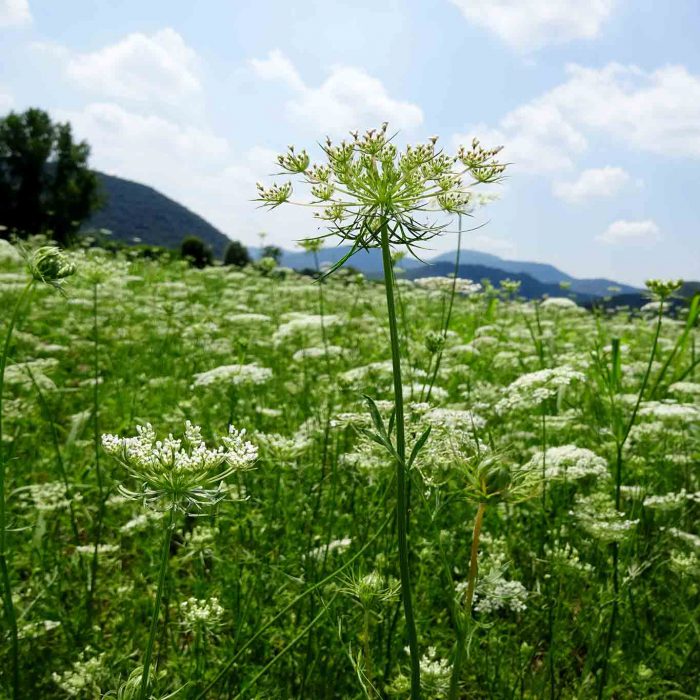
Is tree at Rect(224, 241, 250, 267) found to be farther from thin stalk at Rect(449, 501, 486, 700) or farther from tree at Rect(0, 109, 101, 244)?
thin stalk at Rect(449, 501, 486, 700)

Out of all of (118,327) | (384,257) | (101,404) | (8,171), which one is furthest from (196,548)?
(8,171)

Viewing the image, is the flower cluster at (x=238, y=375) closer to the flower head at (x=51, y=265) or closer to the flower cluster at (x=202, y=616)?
the flower cluster at (x=202, y=616)

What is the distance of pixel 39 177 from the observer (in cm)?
5841

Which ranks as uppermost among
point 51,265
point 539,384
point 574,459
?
point 51,265

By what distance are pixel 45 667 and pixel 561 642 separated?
2461 mm

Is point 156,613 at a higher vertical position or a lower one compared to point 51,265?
lower

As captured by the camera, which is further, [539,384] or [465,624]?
[539,384]

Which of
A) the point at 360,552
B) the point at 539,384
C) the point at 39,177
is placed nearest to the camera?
the point at 360,552

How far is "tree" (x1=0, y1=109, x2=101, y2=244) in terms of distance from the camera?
56000 millimetres

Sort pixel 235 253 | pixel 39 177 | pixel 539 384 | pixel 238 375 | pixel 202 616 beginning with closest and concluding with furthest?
pixel 202 616 → pixel 539 384 → pixel 238 375 → pixel 235 253 → pixel 39 177

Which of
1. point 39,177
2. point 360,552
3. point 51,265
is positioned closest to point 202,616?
point 360,552

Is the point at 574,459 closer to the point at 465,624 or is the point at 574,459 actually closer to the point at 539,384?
the point at 539,384

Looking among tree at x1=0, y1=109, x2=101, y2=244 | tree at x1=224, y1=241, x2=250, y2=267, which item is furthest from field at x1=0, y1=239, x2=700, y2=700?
tree at x1=0, y1=109, x2=101, y2=244

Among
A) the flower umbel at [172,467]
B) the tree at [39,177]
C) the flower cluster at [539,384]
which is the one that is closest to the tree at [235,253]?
the tree at [39,177]
